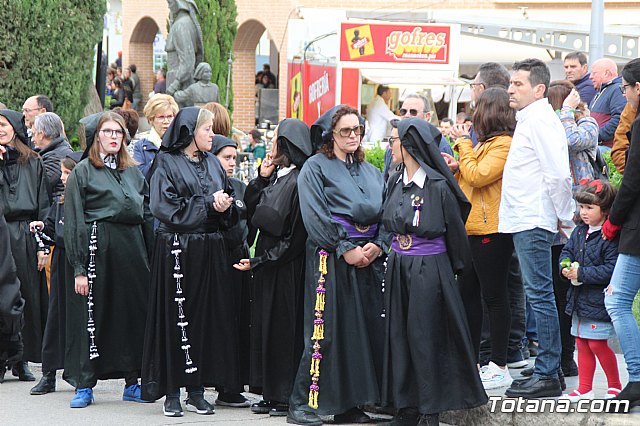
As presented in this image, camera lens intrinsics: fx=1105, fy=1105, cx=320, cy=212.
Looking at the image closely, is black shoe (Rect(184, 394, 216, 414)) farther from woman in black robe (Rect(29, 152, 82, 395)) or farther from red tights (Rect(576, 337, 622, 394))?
red tights (Rect(576, 337, 622, 394))

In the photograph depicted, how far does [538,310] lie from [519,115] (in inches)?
50.2

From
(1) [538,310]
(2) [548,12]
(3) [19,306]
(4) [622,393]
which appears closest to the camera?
(4) [622,393]

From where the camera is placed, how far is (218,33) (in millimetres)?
21781

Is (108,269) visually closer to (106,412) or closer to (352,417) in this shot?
(106,412)

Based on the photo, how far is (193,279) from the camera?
25.2 ft

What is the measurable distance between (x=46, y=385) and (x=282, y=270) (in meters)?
2.21

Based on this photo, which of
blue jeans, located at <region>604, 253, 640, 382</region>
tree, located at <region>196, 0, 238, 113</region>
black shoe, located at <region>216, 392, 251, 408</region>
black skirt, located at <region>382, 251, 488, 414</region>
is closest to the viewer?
blue jeans, located at <region>604, 253, 640, 382</region>

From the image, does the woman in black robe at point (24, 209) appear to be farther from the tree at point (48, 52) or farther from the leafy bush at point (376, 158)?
the leafy bush at point (376, 158)

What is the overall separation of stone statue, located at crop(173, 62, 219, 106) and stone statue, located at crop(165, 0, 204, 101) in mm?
104

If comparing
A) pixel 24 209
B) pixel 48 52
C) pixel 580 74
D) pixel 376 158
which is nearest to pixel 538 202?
pixel 580 74

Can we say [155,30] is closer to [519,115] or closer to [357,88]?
[357,88]

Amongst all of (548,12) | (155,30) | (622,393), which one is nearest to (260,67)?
(155,30)

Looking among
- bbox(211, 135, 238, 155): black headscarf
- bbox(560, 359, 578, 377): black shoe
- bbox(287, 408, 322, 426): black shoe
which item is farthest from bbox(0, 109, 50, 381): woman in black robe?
bbox(560, 359, 578, 377): black shoe

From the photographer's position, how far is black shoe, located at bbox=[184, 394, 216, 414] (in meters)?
7.71
